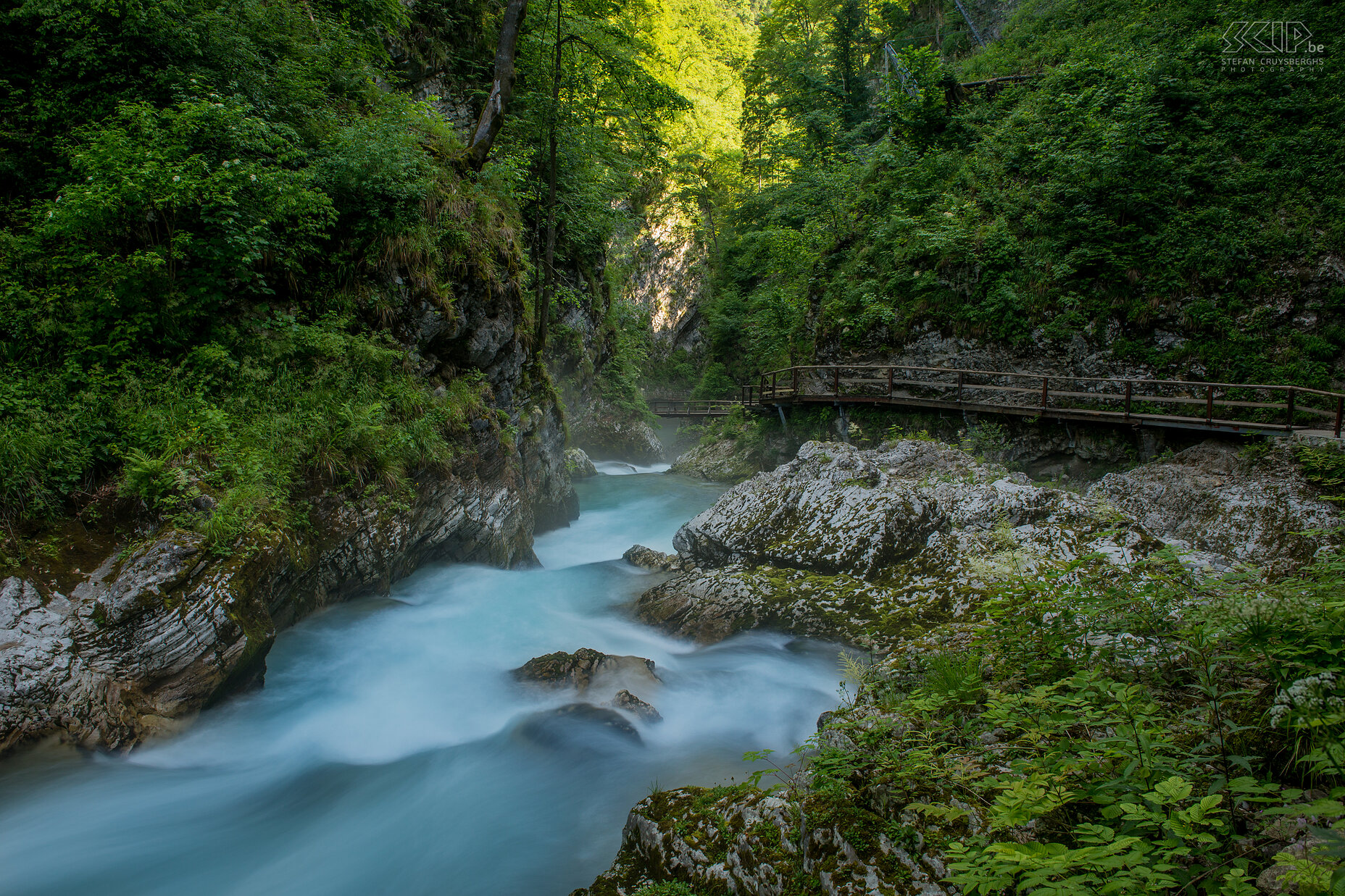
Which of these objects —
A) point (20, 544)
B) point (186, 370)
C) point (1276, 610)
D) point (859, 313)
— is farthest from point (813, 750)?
point (859, 313)

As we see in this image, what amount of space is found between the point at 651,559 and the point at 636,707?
16.1 ft

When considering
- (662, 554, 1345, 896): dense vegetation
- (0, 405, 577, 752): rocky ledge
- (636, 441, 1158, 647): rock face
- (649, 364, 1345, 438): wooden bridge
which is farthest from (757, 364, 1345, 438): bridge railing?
(0, 405, 577, 752): rocky ledge

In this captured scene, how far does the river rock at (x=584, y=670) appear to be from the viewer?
22.5ft

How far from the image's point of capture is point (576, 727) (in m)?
6.24

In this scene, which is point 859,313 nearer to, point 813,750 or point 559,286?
point 559,286

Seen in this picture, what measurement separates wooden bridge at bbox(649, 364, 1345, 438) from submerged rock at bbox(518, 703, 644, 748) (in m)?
10.4

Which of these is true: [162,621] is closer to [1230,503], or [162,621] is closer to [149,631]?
[149,631]

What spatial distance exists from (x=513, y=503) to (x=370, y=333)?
392cm

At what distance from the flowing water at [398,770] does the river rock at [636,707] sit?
15cm

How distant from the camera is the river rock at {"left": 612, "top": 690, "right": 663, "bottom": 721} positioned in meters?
6.35

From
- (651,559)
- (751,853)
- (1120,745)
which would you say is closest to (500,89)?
(651,559)

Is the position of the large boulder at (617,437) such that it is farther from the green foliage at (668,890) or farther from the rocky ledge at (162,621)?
the green foliage at (668,890)

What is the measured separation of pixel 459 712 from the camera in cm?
662

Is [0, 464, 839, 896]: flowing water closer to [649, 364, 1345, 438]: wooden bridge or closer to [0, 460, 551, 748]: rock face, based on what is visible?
[0, 460, 551, 748]: rock face
